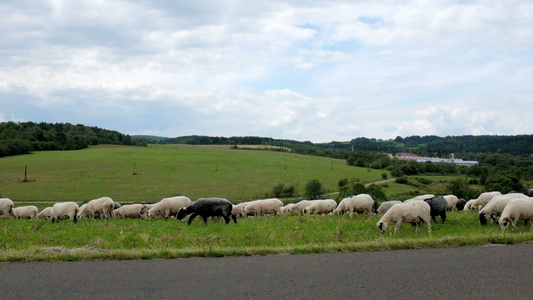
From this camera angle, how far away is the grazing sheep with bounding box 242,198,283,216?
98.6ft

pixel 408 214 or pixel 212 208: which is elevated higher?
pixel 408 214

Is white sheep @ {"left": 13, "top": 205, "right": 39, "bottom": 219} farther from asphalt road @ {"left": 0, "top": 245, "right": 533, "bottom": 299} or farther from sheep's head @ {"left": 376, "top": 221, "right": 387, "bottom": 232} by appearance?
sheep's head @ {"left": 376, "top": 221, "right": 387, "bottom": 232}

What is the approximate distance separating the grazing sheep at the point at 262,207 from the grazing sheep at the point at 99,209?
949cm

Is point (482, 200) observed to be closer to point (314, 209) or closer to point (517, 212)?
point (314, 209)

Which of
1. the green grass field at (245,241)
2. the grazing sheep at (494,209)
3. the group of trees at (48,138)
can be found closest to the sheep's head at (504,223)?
the green grass field at (245,241)

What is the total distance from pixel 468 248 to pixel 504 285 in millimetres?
3211

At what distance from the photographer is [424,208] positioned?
16484 mm

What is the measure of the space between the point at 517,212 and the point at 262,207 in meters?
18.5

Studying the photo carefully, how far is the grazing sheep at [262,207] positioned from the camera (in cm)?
3006

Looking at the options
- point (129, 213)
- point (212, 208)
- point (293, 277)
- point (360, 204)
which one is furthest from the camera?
point (129, 213)

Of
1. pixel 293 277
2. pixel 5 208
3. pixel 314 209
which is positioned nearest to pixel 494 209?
pixel 293 277

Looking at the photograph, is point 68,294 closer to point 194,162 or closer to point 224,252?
point 224,252

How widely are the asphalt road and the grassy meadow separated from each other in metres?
0.80

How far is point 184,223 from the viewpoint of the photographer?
20.7 metres
